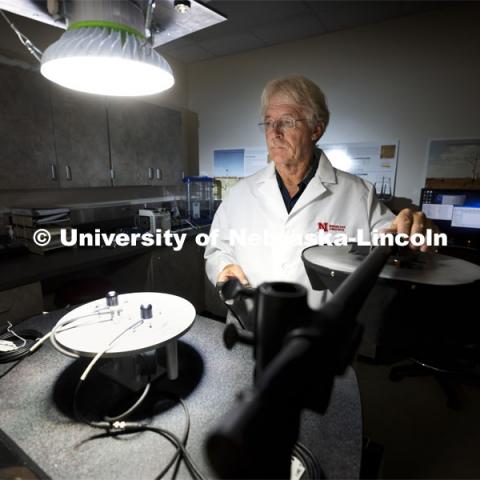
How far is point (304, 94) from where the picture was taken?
1.25 metres

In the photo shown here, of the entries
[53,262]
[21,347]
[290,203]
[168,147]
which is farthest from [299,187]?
[168,147]

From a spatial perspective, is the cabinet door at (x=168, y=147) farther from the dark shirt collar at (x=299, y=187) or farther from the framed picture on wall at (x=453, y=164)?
the framed picture on wall at (x=453, y=164)

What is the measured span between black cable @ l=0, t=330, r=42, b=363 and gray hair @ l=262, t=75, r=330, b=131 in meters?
1.28

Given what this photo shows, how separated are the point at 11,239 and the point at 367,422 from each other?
2.73 m

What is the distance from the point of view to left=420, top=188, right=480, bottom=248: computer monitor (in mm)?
2361

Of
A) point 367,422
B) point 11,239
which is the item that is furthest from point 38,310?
point 367,422

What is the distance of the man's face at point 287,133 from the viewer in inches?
50.1

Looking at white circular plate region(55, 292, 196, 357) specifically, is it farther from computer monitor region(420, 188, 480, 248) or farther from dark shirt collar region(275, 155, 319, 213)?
computer monitor region(420, 188, 480, 248)

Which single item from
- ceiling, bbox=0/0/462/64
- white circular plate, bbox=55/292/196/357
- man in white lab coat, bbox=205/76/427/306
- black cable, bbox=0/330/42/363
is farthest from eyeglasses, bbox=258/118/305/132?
ceiling, bbox=0/0/462/64

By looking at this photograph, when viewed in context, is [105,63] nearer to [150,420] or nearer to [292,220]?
[292,220]

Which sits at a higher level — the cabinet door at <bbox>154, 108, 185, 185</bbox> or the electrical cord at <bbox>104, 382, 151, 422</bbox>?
the cabinet door at <bbox>154, 108, 185, 185</bbox>

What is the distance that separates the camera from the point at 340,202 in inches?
55.0

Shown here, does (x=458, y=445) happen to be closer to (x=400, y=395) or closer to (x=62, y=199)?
(x=400, y=395)

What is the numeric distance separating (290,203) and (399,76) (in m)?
2.08
